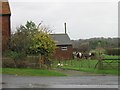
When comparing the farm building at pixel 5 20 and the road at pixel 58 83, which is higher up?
the farm building at pixel 5 20

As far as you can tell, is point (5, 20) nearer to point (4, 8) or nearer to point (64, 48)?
point (4, 8)

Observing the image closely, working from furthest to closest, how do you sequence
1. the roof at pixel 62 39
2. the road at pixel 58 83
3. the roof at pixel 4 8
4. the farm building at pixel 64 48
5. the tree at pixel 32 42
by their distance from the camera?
the roof at pixel 62 39, the farm building at pixel 64 48, the roof at pixel 4 8, the tree at pixel 32 42, the road at pixel 58 83

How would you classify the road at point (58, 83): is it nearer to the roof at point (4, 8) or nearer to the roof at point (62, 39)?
the roof at point (4, 8)

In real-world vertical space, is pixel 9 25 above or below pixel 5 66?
above

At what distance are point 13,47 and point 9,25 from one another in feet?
19.5

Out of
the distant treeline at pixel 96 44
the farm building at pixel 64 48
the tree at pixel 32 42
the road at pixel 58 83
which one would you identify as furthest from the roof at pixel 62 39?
the road at pixel 58 83

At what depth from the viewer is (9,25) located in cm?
3966

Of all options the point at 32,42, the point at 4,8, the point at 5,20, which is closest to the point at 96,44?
the point at 4,8

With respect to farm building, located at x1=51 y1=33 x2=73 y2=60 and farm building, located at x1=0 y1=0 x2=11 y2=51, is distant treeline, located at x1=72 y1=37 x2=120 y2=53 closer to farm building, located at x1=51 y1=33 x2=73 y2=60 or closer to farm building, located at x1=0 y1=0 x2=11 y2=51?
farm building, located at x1=51 y1=33 x2=73 y2=60

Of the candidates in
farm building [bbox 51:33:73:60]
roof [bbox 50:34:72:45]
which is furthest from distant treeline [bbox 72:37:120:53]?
farm building [bbox 51:33:73:60]

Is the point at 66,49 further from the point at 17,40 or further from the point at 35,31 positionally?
the point at 17,40

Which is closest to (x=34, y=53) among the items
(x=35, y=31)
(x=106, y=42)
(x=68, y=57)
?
(x=35, y=31)

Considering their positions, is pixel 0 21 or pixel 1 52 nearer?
pixel 1 52

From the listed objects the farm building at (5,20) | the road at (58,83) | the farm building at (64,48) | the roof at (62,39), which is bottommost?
the road at (58,83)
